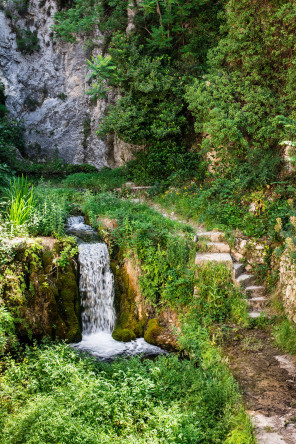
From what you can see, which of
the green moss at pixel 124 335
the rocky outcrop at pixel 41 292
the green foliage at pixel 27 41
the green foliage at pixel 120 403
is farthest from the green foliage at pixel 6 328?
the green foliage at pixel 27 41

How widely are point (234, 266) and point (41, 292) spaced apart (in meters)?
4.08

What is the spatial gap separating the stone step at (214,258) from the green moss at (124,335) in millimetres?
2048

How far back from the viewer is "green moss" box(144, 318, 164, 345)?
681cm

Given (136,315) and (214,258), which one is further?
(136,315)

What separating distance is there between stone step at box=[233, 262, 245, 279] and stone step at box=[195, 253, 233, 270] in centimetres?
24

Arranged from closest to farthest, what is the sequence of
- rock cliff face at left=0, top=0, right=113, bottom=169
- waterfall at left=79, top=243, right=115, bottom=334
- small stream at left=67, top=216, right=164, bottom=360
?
small stream at left=67, top=216, right=164, bottom=360 → waterfall at left=79, top=243, right=115, bottom=334 → rock cliff face at left=0, top=0, right=113, bottom=169

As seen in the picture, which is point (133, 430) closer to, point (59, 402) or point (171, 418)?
point (171, 418)

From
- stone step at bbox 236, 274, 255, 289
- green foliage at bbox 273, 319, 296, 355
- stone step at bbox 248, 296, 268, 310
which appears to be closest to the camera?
green foliage at bbox 273, 319, 296, 355

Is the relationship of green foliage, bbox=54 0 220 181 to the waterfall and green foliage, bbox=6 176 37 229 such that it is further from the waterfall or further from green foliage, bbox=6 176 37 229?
the waterfall

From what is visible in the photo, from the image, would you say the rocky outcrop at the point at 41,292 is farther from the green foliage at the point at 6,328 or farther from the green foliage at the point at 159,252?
the green foliage at the point at 159,252

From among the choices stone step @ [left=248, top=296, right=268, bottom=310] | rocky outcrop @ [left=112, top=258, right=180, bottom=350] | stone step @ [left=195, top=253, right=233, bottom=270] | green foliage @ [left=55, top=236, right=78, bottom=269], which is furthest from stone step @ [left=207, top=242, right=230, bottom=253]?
green foliage @ [left=55, top=236, right=78, bottom=269]

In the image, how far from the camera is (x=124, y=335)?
7.02 metres

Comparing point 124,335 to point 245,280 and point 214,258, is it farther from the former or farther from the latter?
point 245,280

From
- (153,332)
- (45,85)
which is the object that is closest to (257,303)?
(153,332)
